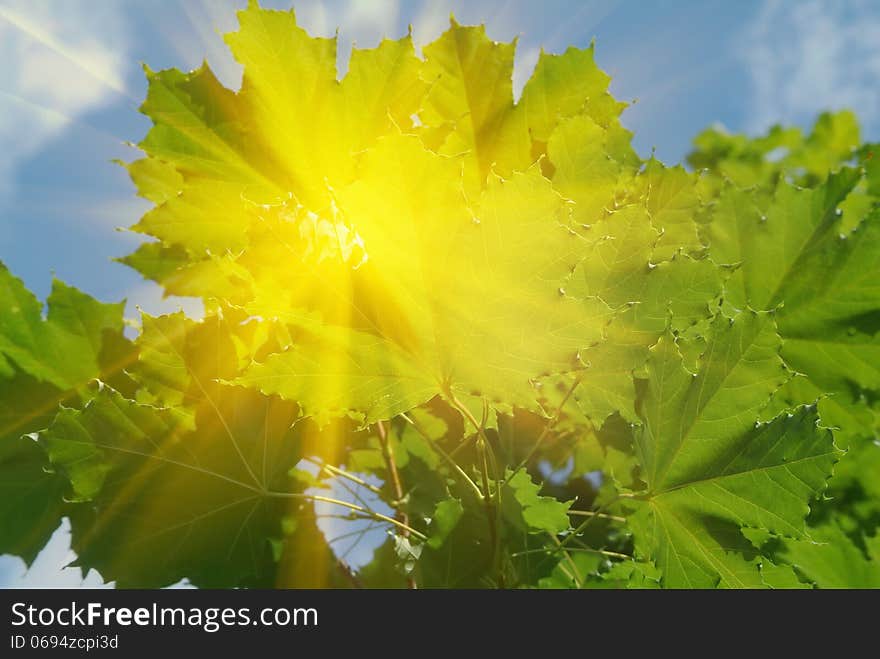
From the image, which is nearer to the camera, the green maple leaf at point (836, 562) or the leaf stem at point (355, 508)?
the leaf stem at point (355, 508)

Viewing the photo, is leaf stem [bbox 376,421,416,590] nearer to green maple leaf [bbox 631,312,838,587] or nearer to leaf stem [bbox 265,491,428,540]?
leaf stem [bbox 265,491,428,540]

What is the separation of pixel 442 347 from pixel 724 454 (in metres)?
0.49

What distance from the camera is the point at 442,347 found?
950 mm

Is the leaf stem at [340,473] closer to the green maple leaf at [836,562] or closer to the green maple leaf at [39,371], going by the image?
the green maple leaf at [39,371]

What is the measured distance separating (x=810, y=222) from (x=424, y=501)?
3.34ft

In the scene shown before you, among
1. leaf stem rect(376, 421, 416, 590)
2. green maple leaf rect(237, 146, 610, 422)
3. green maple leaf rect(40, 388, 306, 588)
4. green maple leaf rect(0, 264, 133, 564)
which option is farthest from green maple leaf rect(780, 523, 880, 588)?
green maple leaf rect(0, 264, 133, 564)

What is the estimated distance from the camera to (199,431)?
3.76 feet

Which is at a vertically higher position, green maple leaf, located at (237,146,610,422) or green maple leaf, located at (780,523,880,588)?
green maple leaf, located at (237,146,610,422)

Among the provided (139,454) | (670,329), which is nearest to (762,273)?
(670,329)

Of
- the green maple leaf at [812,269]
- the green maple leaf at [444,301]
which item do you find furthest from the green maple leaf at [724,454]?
the green maple leaf at [812,269]

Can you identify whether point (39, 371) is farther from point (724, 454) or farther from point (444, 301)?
point (724, 454)

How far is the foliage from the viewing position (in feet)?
2.98

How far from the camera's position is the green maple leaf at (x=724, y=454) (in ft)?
3.37

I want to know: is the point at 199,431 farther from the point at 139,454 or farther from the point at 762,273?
the point at 762,273
